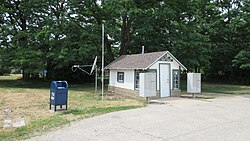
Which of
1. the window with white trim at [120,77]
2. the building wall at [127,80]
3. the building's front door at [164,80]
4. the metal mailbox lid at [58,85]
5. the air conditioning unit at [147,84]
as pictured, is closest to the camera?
the metal mailbox lid at [58,85]

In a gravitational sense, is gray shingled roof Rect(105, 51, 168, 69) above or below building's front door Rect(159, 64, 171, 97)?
above

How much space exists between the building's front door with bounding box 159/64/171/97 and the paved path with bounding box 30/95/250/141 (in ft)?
18.2

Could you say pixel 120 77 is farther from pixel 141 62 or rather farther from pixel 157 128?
pixel 157 128

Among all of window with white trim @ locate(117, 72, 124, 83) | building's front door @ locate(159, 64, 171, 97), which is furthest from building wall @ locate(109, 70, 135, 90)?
building's front door @ locate(159, 64, 171, 97)

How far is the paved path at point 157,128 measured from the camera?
5.69m

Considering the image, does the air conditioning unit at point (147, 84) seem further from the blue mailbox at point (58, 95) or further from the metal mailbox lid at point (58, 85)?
the blue mailbox at point (58, 95)

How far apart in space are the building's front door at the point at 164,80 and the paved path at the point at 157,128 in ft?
18.2

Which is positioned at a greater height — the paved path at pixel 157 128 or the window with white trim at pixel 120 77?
the window with white trim at pixel 120 77

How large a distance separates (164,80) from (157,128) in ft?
27.0

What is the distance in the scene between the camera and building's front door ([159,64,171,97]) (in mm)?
14414

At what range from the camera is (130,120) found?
301 inches

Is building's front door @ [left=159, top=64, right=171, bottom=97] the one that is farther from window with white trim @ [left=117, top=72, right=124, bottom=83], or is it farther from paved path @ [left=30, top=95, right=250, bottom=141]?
paved path @ [left=30, top=95, right=250, bottom=141]

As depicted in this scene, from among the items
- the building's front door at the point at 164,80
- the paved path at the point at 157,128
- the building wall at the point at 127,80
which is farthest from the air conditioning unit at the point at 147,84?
the paved path at the point at 157,128

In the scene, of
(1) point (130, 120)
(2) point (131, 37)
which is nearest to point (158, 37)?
(2) point (131, 37)
